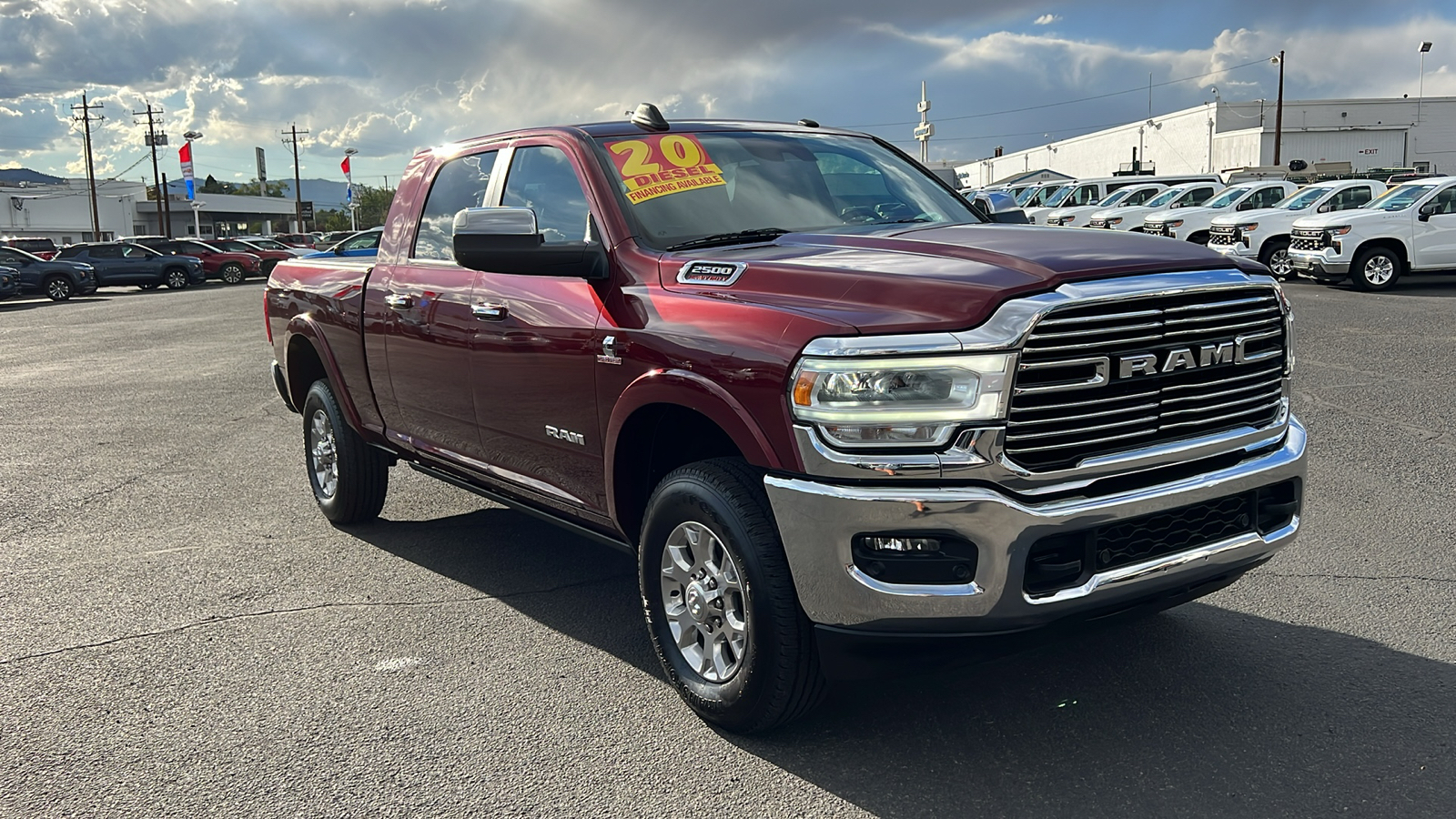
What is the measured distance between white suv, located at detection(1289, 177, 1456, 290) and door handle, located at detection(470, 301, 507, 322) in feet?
55.7

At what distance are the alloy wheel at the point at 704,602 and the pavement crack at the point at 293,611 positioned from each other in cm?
149

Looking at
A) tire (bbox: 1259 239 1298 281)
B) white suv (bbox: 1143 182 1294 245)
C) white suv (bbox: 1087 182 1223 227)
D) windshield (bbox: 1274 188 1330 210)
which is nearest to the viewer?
tire (bbox: 1259 239 1298 281)

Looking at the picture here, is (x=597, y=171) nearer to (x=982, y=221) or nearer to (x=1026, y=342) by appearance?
(x=982, y=221)

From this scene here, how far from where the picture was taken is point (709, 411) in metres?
3.43

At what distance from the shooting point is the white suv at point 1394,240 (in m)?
17.9

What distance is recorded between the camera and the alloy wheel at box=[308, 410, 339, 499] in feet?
20.7

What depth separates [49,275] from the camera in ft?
103

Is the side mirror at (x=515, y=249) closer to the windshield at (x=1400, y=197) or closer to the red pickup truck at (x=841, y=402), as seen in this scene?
the red pickup truck at (x=841, y=402)

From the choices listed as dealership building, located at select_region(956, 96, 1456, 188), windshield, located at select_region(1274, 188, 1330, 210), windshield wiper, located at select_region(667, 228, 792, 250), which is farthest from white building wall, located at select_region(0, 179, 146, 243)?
windshield wiper, located at select_region(667, 228, 792, 250)

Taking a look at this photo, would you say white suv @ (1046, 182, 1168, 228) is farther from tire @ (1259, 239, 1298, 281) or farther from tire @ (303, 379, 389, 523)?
tire @ (303, 379, 389, 523)

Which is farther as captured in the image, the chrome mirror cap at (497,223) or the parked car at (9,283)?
the parked car at (9,283)

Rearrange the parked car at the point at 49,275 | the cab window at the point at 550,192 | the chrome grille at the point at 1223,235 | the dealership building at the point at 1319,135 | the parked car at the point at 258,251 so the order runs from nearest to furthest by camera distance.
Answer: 1. the cab window at the point at 550,192
2. the chrome grille at the point at 1223,235
3. the parked car at the point at 49,275
4. the parked car at the point at 258,251
5. the dealership building at the point at 1319,135

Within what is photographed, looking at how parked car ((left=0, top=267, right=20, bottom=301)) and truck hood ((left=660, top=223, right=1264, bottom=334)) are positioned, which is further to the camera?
parked car ((left=0, top=267, right=20, bottom=301))

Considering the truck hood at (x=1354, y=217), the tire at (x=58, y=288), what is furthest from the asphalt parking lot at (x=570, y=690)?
the tire at (x=58, y=288)
